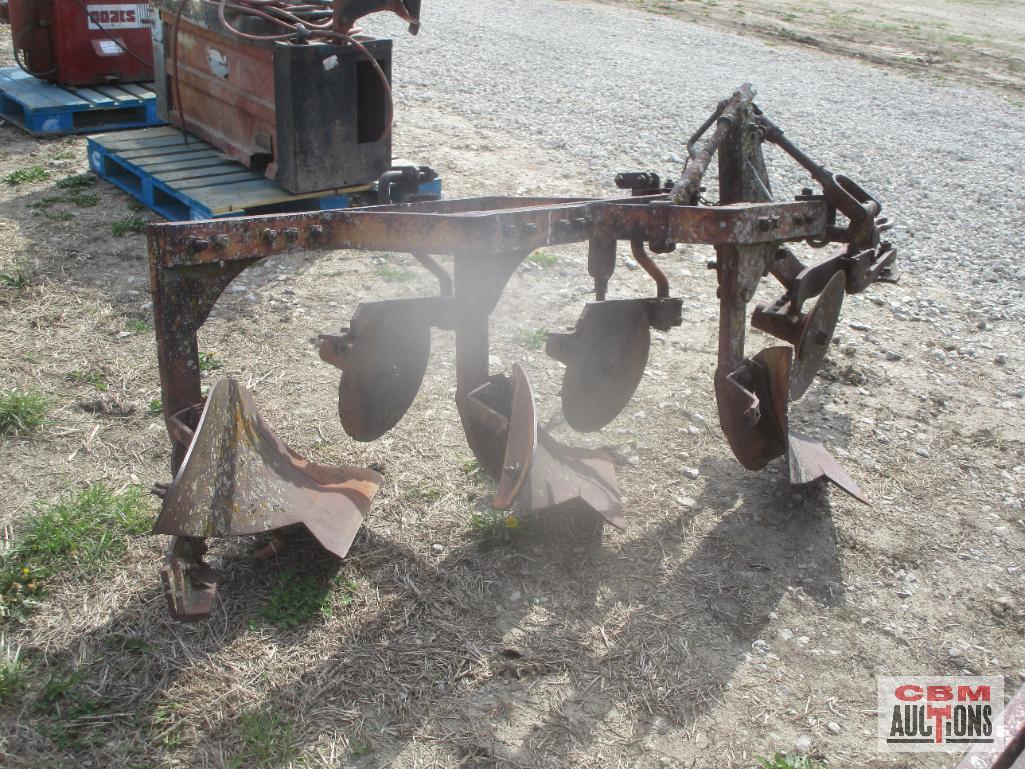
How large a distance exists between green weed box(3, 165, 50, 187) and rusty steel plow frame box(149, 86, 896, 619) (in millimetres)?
4001

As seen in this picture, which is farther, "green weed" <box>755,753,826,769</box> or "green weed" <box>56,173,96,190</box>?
"green weed" <box>56,173,96,190</box>

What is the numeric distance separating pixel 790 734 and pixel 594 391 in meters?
1.33

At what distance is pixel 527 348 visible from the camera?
4.35m

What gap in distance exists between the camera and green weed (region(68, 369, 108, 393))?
383 cm

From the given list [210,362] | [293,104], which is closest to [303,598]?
[210,362]

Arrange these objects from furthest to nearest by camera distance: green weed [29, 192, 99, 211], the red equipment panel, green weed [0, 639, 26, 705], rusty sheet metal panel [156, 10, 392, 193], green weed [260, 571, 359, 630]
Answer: the red equipment panel → green weed [29, 192, 99, 211] → rusty sheet metal panel [156, 10, 392, 193] → green weed [260, 571, 359, 630] → green weed [0, 639, 26, 705]

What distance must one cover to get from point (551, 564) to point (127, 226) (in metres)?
3.55

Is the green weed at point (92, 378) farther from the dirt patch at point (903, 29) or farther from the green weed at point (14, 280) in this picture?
the dirt patch at point (903, 29)

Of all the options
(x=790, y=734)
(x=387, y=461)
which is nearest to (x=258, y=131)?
Answer: (x=387, y=461)

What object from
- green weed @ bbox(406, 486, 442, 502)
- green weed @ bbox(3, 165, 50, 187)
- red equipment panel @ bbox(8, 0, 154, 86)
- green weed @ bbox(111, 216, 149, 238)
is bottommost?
green weed @ bbox(406, 486, 442, 502)

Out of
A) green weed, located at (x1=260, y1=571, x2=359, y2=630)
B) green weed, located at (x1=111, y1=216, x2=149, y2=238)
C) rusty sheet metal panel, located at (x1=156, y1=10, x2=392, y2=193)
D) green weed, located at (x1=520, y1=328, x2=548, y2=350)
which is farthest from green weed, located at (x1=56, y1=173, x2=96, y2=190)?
green weed, located at (x1=260, y1=571, x2=359, y2=630)

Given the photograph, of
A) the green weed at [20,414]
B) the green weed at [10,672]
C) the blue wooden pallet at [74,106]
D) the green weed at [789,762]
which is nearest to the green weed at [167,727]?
the green weed at [10,672]

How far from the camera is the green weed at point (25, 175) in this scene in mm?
5980

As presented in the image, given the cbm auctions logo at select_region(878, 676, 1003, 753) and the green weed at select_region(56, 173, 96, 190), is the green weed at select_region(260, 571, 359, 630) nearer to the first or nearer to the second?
the cbm auctions logo at select_region(878, 676, 1003, 753)
